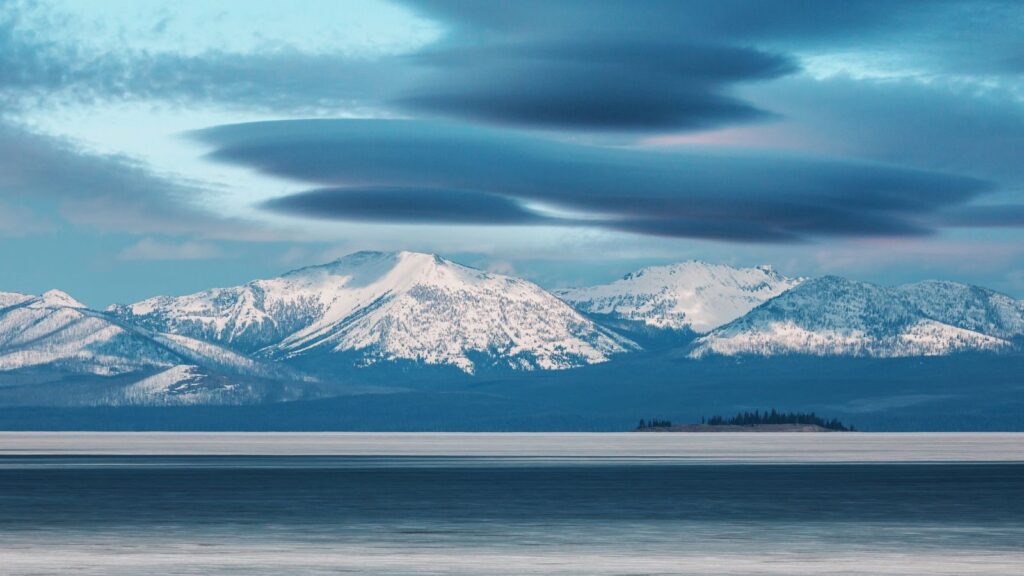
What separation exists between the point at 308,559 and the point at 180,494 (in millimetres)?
41170

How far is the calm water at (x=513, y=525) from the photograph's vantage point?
4906 cm

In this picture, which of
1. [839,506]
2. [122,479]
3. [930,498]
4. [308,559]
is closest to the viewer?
[308,559]

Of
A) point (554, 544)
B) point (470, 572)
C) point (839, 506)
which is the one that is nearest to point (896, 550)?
point (554, 544)

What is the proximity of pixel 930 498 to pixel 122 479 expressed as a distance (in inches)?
2060

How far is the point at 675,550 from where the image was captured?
53750 millimetres

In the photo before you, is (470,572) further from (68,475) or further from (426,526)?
(68,475)

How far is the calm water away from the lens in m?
49.1

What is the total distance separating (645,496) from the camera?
8738 cm

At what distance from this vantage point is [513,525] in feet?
214

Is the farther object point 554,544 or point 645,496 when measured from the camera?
point 645,496

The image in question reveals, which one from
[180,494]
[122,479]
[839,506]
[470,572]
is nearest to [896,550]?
[470,572]

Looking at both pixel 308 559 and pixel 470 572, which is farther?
pixel 308 559

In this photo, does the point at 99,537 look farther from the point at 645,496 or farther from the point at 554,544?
the point at 645,496

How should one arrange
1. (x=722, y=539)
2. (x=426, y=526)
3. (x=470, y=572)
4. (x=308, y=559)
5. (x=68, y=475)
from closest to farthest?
(x=470, y=572), (x=308, y=559), (x=722, y=539), (x=426, y=526), (x=68, y=475)
